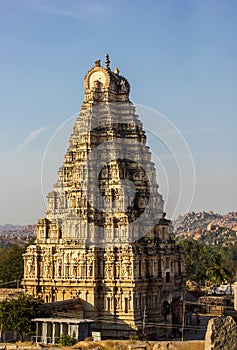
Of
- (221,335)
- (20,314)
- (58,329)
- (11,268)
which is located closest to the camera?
(221,335)

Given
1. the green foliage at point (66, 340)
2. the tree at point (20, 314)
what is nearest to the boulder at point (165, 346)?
the green foliage at point (66, 340)

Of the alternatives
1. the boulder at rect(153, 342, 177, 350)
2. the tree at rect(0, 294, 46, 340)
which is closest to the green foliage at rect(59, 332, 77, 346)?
the tree at rect(0, 294, 46, 340)

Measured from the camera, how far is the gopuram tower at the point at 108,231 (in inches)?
1492

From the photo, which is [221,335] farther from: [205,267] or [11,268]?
[205,267]

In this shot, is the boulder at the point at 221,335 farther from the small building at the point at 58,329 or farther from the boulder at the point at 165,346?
the small building at the point at 58,329

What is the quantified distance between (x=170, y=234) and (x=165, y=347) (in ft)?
68.0

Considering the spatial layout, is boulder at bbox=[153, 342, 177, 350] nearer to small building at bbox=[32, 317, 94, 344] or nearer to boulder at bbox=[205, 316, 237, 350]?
boulder at bbox=[205, 316, 237, 350]

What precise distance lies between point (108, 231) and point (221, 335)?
23937 millimetres

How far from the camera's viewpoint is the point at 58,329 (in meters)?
30.4

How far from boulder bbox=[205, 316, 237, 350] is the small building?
15.2 meters

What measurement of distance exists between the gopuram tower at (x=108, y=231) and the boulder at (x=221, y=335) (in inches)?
860

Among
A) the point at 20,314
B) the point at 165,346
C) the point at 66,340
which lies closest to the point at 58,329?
the point at 66,340

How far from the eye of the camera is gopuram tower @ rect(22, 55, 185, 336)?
3791cm

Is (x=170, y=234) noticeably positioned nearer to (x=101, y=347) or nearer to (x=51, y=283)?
(x=51, y=283)
